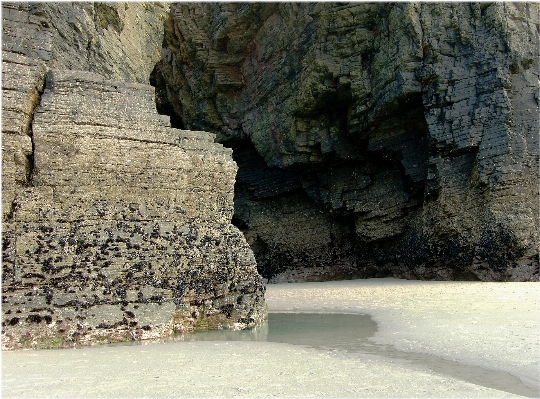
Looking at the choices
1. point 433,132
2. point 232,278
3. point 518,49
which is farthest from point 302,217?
point 232,278

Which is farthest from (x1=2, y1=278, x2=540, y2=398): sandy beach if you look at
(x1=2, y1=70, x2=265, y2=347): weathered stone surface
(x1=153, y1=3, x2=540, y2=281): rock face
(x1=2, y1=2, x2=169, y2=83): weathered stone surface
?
(x1=153, y1=3, x2=540, y2=281): rock face

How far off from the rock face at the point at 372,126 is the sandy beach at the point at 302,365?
7068 millimetres

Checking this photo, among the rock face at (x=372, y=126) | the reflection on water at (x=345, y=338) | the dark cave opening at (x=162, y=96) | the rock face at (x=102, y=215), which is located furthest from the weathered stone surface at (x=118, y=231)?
the dark cave opening at (x=162, y=96)

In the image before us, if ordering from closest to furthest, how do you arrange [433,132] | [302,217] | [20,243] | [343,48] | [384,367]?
1. [384,367]
2. [20,243]
3. [433,132]
4. [343,48]
5. [302,217]

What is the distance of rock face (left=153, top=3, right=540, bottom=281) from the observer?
1389 cm

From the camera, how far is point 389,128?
1719cm

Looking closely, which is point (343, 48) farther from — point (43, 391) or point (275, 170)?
point (43, 391)

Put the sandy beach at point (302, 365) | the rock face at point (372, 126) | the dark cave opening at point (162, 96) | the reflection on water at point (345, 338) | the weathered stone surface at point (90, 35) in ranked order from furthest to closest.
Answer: the dark cave opening at point (162, 96)
the rock face at point (372, 126)
the weathered stone surface at point (90, 35)
the reflection on water at point (345, 338)
the sandy beach at point (302, 365)

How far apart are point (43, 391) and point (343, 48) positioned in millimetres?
15795

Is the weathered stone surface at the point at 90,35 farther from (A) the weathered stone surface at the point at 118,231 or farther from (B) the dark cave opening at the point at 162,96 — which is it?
(B) the dark cave opening at the point at 162,96

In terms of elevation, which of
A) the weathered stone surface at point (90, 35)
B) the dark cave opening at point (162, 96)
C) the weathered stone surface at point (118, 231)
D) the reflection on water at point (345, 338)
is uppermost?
the dark cave opening at point (162, 96)

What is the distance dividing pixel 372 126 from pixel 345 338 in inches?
459

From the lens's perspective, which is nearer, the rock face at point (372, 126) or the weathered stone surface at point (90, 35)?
the weathered stone surface at point (90, 35)

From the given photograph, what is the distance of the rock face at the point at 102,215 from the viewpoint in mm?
6355
